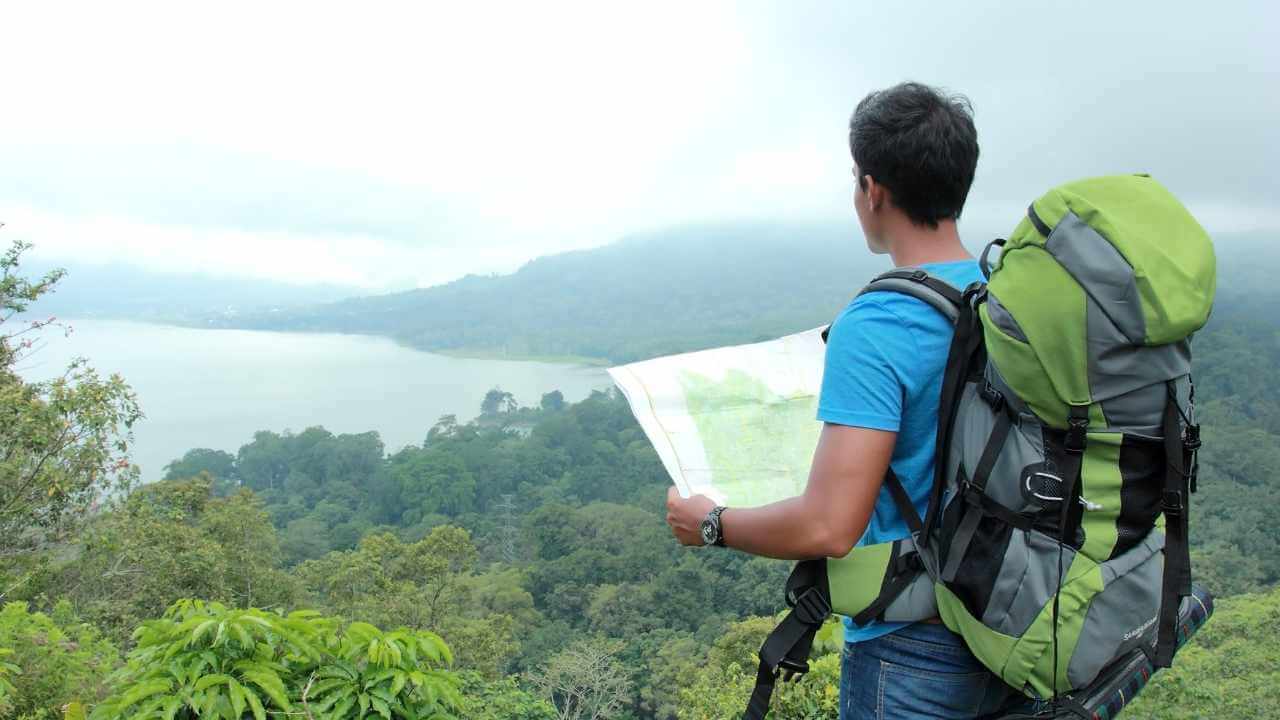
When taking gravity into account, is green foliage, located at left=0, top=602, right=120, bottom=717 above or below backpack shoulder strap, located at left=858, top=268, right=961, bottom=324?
below

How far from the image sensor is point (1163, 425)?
0.74m

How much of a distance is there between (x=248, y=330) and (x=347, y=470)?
7273 cm

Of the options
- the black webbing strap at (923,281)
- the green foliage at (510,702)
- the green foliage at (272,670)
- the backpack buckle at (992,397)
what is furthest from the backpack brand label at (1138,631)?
the green foliage at (510,702)

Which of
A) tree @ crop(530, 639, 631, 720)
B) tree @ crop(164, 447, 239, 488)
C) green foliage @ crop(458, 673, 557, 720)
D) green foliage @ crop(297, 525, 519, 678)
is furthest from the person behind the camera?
tree @ crop(164, 447, 239, 488)

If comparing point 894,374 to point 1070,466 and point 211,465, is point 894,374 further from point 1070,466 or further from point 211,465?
point 211,465

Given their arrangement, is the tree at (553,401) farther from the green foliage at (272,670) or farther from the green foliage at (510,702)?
the green foliage at (272,670)

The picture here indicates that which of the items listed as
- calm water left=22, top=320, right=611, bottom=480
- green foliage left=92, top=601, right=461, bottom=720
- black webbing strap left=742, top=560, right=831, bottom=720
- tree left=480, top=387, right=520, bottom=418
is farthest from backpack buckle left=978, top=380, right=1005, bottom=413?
tree left=480, top=387, right=520, bottom=418

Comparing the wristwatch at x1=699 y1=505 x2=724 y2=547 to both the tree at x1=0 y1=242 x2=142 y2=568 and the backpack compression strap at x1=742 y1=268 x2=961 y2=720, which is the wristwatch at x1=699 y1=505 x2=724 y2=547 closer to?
the backpack compression strap at x1=742 y1=268 x2=961 y2=720

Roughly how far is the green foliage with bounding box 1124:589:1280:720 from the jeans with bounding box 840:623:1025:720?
2554 mm

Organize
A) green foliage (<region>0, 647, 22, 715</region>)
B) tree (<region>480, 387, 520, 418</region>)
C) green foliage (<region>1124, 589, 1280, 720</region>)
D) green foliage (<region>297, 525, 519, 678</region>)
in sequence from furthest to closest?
tree (<region>480, 387, 520, 418</region>) < green foliage (<region>297, 525, 519, 678</region>) < green foliage (<region>1124, 589, 1280, 720</region>) < green foliage (<region>0, 647, 22, 715</region>)

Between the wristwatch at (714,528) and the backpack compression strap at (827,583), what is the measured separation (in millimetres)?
94

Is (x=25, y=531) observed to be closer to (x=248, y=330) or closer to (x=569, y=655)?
(x=569, y=655)

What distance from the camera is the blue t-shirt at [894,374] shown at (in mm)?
792

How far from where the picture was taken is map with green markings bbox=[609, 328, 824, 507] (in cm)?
102
